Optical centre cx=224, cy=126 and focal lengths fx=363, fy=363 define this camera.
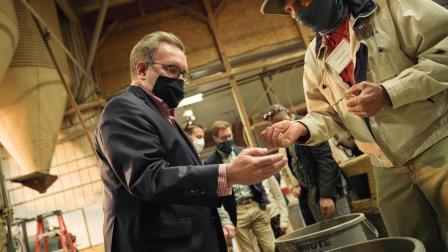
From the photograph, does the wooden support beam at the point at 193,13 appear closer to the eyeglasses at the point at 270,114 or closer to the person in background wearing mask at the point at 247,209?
the person in background wearing mask at the point at 247,209

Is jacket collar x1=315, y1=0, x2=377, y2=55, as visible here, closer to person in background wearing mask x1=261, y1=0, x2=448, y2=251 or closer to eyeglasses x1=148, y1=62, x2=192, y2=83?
person in background wearing mask x1=261, y1=0, x2=448, y2=251

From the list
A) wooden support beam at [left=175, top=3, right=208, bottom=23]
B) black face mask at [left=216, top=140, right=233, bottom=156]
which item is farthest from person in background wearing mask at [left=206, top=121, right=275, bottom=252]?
wooden support beam at [left=175, top=3, right=208, bottom=23]

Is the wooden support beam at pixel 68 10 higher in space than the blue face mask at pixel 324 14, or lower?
higher

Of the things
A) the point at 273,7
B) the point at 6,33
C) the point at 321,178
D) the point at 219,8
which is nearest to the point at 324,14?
the point at 273,7

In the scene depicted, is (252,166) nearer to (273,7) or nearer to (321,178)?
(273,7)

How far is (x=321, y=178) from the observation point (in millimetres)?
2855

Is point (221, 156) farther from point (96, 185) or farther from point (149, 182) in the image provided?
point (96, 185)

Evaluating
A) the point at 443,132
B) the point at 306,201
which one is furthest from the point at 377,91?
the point at 306,201

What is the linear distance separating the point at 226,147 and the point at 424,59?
2.74m

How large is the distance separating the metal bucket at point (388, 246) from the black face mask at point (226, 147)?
8.19 feet

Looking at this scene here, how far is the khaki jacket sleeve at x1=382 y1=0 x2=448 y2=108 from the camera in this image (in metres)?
1.31

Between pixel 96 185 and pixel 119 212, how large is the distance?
19.1 ft

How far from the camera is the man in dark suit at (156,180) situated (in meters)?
1.20

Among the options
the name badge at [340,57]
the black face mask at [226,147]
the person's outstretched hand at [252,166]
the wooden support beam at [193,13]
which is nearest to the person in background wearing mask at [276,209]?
the black face mask at [226,147]
